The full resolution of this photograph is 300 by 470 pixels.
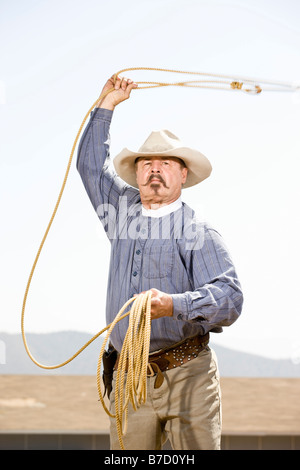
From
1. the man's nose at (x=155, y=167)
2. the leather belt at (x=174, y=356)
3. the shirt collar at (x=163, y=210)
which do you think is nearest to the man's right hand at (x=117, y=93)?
the man's nose at (x=155, y=167)

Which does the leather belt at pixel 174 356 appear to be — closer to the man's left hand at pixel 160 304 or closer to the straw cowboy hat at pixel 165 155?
the man's left hand at pixel 160 304

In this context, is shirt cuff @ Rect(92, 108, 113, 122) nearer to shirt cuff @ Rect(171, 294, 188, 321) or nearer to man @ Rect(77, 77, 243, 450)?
man @ Rect(77, 77, 243, 450)

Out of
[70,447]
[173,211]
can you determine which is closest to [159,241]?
[173,211]

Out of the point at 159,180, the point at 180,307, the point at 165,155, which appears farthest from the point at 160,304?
the point at 165,155

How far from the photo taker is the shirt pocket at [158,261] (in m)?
3.46

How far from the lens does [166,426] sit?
3443mm

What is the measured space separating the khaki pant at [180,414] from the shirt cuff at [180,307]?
0.32 m

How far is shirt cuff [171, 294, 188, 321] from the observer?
3193 millimetres

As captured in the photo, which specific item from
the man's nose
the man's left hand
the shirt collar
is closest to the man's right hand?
the man's nose

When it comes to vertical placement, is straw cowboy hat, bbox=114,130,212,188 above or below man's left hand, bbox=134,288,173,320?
above

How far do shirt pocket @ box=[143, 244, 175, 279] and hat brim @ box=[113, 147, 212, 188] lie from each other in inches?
18.0

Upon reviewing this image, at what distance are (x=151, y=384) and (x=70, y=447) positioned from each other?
5960mm
